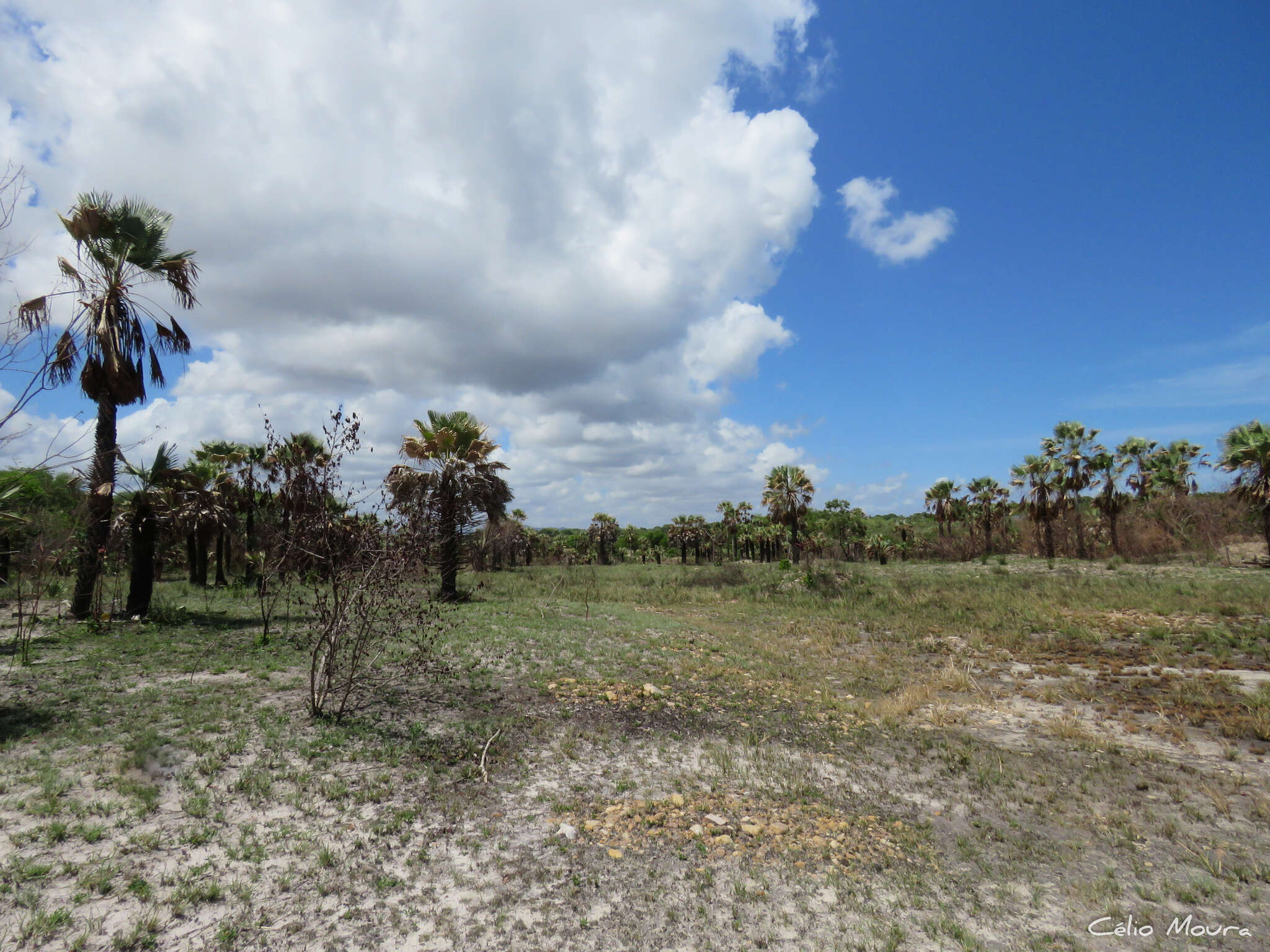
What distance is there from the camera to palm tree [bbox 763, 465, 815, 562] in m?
48.6

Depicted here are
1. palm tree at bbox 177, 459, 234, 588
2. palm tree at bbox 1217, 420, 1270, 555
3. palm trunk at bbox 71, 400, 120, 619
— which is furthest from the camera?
palm tree at bbox 1217, 420, 1270, 555

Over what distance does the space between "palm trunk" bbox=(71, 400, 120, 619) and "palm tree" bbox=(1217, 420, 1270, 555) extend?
51.4 metres

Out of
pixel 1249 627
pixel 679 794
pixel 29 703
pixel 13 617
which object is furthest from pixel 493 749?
pixel 1249 627

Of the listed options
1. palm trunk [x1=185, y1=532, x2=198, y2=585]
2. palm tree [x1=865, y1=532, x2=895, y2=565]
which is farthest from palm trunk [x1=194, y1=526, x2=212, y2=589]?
palm tree [x1=865, y1=532, x2=895, y2=565]

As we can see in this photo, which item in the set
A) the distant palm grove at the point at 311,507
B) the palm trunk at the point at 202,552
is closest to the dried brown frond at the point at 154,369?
the distant palm grove at the point at 311,507

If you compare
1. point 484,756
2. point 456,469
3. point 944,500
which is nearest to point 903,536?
point 944,500

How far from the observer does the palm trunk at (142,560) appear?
15680mm

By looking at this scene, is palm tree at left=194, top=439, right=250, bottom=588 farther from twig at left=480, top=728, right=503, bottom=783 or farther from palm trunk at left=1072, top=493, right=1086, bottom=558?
palm trunk at left=1072, top=493, right=1086, bottom=558

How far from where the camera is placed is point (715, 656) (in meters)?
15.2

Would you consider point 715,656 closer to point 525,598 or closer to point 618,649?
point 618,649

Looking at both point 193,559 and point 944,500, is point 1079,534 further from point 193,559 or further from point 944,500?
point 193,559

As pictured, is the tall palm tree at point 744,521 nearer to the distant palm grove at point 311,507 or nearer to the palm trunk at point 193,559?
the distant palm grove at point 311,507

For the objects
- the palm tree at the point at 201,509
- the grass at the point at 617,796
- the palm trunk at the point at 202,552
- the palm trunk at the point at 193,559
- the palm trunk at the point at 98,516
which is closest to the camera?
the grass at the point at 617,796

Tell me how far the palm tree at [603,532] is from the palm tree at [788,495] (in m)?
35.7
